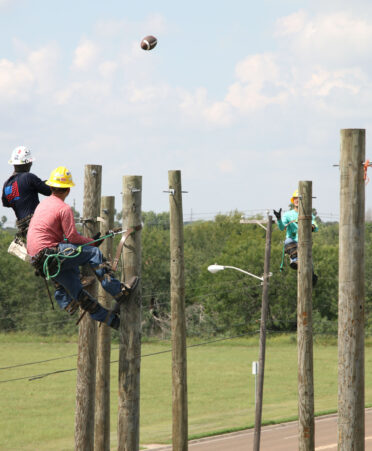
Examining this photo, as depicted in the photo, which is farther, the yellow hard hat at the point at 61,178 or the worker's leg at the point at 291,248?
the worker's leg at the point at 291,248

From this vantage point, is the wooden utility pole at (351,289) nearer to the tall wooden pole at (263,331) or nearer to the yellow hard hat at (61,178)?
the yellow hard hat at (61,178)

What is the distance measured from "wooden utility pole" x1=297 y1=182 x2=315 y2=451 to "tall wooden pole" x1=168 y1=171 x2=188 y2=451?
302 cm

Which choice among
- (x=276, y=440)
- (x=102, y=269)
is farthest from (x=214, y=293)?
(x=102, y=269)

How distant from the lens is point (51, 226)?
32.4 feet

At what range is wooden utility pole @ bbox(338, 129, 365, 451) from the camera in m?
8.56

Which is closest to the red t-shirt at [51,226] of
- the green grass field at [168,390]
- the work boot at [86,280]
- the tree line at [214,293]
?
the work boot at [86,280]

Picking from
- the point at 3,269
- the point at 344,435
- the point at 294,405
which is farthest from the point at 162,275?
the point at 344,435

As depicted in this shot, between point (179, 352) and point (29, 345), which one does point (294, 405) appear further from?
point (29, 345)

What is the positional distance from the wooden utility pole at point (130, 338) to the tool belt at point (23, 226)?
2037mm

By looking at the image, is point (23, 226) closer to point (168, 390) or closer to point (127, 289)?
point (127, 289)

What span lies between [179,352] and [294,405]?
30.0 metres

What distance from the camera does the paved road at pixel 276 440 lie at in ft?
97.9

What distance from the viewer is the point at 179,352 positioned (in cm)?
1455

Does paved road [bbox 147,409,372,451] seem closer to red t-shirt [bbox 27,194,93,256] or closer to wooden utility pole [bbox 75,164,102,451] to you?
wooden utility pole [bbox 75,164,102,451]
